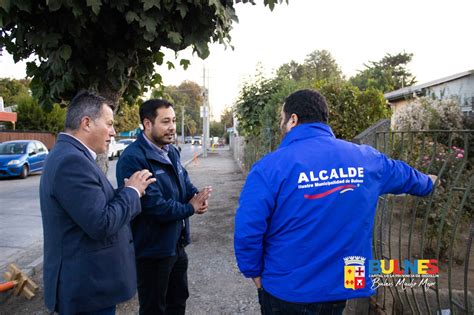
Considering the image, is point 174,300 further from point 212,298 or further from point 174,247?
point 212,298

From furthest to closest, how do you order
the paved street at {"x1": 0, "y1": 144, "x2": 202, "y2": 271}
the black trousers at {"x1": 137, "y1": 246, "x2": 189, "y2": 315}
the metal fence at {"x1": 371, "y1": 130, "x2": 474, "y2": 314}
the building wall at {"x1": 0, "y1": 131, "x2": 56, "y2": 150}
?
the building wall at {"x1": 0, "y1": 131, "x2": 56, "y2": 150}
the paved street at {"x1": 0, "y1": 144, "x2": 202, "y2": 271}
the black trousers at {"x1": 137, "y1": 246, "x2": 189, "y2": 315}
the metal fence at {"x1": 371, "y1": 130, "x2": 474, "y2": 314}

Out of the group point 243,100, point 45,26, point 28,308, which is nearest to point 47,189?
point 45,26

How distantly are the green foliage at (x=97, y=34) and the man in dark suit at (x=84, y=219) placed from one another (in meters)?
0.75

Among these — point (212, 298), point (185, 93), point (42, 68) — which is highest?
point (185, 93)

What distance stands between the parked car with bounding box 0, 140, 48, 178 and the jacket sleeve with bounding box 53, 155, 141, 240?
14.1 meters

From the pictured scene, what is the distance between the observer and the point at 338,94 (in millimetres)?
6062

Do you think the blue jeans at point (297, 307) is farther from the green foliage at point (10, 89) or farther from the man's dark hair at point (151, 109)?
the green foliage at point (10, 89)

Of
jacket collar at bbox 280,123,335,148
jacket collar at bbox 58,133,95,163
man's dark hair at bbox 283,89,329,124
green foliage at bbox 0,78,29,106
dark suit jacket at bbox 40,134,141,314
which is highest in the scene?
green foliage at bbox 0,78,29,106

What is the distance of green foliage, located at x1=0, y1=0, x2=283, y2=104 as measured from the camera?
255cm

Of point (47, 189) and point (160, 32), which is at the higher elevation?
point (160, 32)

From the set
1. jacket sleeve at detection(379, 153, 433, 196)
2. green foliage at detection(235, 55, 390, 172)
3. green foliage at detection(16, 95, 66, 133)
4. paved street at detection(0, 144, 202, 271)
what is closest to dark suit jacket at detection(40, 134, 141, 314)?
jacket sleeve at detection(379, 153, 433, 196)

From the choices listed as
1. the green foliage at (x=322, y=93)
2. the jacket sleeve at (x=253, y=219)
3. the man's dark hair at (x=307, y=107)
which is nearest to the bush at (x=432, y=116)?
the green foliage at (x=322, y=93)

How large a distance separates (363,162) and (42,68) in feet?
8.44

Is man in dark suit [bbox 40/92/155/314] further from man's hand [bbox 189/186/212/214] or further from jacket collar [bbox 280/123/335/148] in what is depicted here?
jacket collar [bbox 280/123/335/148]
